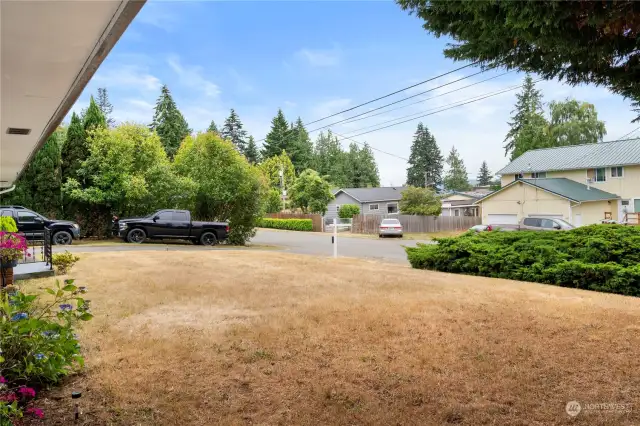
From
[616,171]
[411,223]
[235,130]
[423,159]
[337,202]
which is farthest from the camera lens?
[423,159]

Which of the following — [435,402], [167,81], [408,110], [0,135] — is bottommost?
[435,402]

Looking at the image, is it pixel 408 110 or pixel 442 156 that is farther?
pixel 442 156

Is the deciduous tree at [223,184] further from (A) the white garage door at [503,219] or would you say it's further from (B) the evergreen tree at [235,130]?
(B) the evergreen tree at [235,130]

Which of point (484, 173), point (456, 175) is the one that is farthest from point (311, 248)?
point (484, 173)

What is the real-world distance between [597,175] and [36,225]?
35.4 m

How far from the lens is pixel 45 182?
57.1 feet

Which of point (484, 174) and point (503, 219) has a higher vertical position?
point (484, 174)

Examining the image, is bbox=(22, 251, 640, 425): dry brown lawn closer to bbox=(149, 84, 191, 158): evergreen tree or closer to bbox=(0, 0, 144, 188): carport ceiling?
bbox=(0, 0, 144, 188): carport ceiling

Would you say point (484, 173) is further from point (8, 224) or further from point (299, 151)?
point (8, 224)

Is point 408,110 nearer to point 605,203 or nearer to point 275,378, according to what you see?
point 605,203

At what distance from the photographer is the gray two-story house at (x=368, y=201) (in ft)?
137

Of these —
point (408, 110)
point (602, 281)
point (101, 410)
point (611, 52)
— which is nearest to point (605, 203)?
point (408, 110)

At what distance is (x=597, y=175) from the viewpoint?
29328mm

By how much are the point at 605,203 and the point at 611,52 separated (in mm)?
31491
